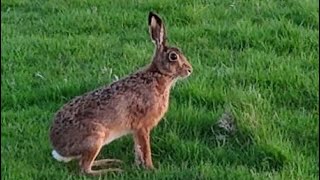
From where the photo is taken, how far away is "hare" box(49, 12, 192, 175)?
6.14 meters

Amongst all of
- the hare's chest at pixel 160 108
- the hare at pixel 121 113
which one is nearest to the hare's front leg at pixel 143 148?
the hare at pixel 121 113

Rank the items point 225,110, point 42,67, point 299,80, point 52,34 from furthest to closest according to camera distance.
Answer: point 52,34
point 42,67
point 299,80
point 225,110

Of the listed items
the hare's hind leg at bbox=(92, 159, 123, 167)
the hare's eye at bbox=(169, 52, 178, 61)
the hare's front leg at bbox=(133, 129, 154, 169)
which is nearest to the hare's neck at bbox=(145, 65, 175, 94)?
the hare's eye at bbox=(169, 52, 178, 61)

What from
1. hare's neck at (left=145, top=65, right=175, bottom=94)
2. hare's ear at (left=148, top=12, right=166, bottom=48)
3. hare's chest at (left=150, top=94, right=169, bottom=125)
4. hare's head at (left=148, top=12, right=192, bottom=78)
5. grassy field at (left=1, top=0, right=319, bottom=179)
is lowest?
grassy field at (left=1, top=0, right=319, bottom=179)

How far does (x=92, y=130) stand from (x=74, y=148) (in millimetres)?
156

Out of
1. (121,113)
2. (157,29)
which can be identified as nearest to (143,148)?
(121,113)

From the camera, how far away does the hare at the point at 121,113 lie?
6.14 m

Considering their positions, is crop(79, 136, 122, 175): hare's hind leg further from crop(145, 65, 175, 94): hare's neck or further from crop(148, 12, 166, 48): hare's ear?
crop(148, 12, 166, 48): hare's ear

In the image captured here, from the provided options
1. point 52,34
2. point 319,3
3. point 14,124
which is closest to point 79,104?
point 14,124

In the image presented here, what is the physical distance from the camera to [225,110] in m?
6.83

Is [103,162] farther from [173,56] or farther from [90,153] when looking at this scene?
[173,56]

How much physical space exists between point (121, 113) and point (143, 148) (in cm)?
26

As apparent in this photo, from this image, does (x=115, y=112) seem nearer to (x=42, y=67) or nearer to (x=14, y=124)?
(x=14, y=124)

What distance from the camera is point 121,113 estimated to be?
6293 mm
